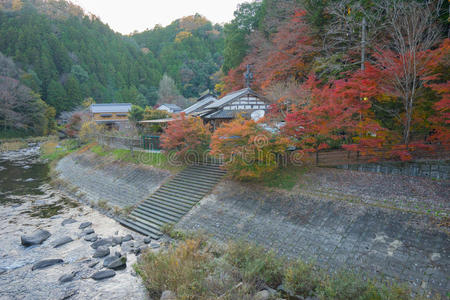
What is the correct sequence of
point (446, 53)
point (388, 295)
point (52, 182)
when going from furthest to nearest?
point (52, 182) → point (446, 53) → point (388, 295)

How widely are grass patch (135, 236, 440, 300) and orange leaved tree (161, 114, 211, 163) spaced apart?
8310mm

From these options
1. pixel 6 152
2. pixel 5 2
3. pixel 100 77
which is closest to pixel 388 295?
pixel 6 152

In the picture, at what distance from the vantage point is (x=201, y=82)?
63.7 meters

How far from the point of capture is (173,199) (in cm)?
1328

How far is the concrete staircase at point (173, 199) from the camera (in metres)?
11.9

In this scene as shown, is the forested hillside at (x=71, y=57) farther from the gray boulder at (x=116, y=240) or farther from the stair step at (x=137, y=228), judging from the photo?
the gray boulder at (x=116, y=240)

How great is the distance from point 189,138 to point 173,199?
4034 mm

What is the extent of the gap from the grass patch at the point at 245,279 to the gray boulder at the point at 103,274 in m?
2.14

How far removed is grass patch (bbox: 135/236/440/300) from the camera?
576cm

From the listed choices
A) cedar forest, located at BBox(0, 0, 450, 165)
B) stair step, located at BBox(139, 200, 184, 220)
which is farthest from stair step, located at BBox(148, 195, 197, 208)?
cedar forest, located at BBox(0, 0, 450, 165)

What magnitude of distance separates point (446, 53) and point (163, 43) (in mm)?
88132

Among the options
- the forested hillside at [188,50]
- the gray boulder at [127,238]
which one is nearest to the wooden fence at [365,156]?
the gray boulder at [127,238]

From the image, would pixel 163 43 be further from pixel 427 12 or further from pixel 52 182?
pixel 427 12

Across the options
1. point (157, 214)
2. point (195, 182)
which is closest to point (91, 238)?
point (157, 214)
